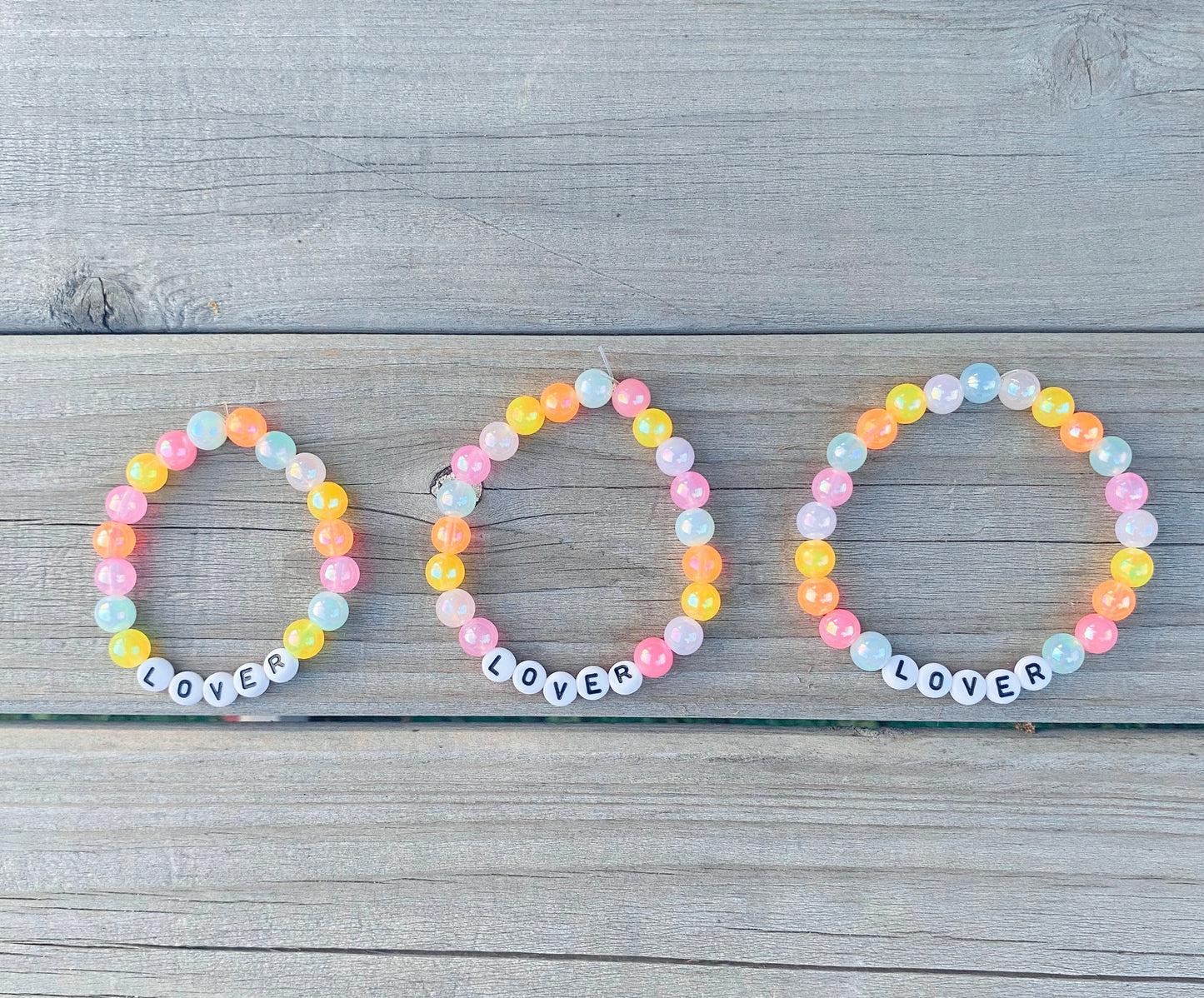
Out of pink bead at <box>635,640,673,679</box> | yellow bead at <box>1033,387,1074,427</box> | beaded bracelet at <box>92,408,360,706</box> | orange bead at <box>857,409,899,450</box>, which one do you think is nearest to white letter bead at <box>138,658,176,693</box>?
beaded bracelet at <box>92,408,360,706</box>

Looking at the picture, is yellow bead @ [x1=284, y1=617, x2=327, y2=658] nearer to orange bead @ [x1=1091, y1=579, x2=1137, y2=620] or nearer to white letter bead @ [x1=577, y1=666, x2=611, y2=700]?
white letter bead @ [x1=577, y1=666, x2=611, y2=700]

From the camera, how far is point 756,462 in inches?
41.8

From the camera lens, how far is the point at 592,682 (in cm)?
104

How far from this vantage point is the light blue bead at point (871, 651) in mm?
1026

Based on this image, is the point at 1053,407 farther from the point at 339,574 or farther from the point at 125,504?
the point at 125,504

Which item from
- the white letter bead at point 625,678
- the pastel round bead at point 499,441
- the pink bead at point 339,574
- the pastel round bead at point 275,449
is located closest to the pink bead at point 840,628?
the white letter bead at point 625,678

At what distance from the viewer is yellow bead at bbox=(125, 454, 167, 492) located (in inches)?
40.8

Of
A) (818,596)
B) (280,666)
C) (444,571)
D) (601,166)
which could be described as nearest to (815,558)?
(818,596)

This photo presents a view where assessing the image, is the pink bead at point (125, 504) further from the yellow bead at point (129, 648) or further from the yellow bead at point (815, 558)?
the yellow bead at point (815, 558)

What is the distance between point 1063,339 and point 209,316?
1.10 metres

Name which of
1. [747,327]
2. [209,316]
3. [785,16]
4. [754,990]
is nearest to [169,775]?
[209,316]

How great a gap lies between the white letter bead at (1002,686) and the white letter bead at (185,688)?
0.99 m

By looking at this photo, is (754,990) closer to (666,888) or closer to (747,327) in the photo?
(666,888)

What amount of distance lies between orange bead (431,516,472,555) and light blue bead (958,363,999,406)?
0.64m
